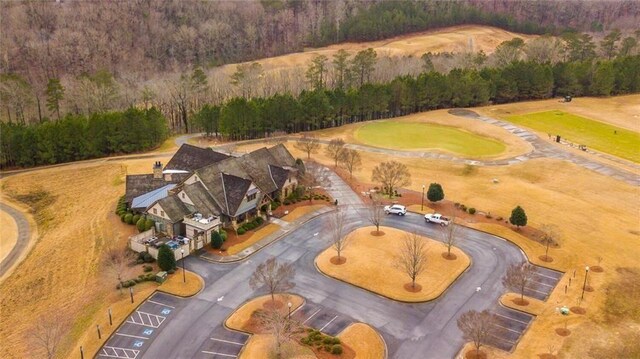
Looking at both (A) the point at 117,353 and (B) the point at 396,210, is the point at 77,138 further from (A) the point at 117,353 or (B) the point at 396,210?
(A) the point at 117,353

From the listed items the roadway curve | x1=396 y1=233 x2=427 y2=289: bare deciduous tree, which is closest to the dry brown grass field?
the roadway curve

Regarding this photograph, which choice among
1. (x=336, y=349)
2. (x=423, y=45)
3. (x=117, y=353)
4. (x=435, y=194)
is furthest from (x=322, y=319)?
(x=423, y=45)

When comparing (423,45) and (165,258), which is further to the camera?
(423,45)

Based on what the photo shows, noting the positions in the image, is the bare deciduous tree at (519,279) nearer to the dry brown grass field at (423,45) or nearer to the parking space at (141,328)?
the parking space at (141,328)

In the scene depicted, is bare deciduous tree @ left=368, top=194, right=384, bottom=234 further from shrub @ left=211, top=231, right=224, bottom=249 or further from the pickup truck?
shrub @ left=211, top=231, right=224, bottom=249

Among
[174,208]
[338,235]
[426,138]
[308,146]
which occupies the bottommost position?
[338,235]

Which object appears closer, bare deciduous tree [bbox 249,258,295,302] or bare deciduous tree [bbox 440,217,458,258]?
bare deciduous tree [bbox 249,258,295,302]

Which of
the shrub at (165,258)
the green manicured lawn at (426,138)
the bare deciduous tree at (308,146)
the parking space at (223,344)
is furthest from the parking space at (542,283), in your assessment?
the bare deciduous tree at (308,146)
